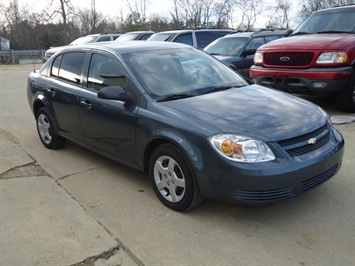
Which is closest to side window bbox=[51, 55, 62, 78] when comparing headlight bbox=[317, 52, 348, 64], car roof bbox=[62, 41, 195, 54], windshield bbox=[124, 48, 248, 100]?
car roof bbox=[62, 41, 195, 54]

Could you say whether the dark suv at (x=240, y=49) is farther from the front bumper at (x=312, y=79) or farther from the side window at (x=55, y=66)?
the side window at (x=55, y=66)

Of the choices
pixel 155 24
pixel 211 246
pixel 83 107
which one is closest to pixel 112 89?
pixel 83 107

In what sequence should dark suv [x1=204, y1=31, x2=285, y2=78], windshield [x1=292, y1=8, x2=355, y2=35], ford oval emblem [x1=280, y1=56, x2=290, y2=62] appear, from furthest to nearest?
dark suv [x1=204, y1=31, x2=285, y2=78] < windshield [x1=292, y1=8, x2=355, y2=35] < ford oval emblem [x1=280, y1=56, x2=290, y2=62]

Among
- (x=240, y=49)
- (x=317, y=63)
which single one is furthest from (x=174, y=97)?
(x=240, y=49)

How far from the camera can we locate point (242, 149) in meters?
2.93

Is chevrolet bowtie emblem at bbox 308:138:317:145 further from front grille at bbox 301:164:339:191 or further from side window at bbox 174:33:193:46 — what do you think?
side window at bbox 174:33:193:46

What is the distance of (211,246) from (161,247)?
0.39m

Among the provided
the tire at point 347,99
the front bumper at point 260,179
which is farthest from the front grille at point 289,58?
the front bumper at point 260,179

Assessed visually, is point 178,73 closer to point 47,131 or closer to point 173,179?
point 173,179

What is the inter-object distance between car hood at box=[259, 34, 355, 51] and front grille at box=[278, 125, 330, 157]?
10.9 ft

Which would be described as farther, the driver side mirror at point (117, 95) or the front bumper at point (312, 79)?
the front bumper at point (312, 79)

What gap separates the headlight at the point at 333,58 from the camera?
19.8ft

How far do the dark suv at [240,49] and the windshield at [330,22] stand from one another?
187 cm

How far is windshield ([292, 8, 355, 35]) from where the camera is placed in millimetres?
6930
